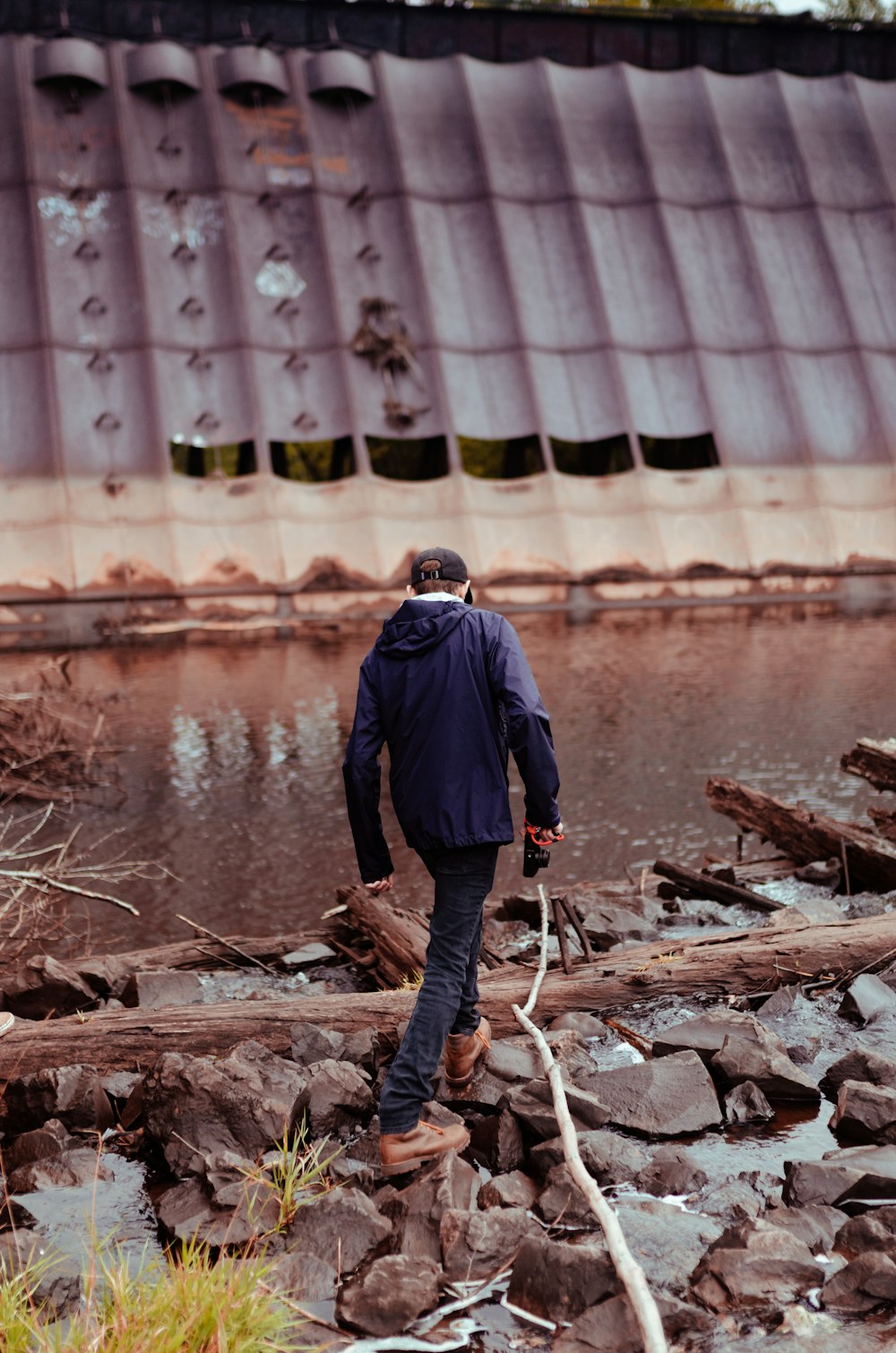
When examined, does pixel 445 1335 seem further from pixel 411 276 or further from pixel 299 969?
pixel 411 276

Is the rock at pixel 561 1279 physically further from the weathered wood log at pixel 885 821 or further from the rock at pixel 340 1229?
the weathered wood log at pixel 885 821

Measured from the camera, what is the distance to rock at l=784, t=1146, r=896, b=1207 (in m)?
4.04

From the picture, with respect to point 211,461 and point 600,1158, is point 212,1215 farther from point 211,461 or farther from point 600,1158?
point 211,461

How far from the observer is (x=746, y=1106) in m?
4.82

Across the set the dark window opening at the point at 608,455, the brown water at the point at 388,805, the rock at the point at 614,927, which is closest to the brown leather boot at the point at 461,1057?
the rock at the point at 614,927

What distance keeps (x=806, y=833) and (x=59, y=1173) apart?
527 cm

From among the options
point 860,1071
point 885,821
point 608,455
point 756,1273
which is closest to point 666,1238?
point 756,1273

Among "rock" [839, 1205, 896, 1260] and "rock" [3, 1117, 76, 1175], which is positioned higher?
"rock" [3, 1117, 76, 1175]

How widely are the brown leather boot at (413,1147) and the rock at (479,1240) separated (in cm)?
40

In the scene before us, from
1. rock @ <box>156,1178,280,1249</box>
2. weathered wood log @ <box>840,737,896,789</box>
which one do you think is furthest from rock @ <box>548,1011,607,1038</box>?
weathered wood log @ <box>840,737,896,789</box>

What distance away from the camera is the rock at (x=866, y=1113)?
4.48 meters

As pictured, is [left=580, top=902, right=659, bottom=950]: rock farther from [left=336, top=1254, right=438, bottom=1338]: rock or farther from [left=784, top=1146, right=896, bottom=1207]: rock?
[left=336, top=1254, right=438, bottom=1338]: rock

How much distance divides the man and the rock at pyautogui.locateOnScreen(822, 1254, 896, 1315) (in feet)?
4.40

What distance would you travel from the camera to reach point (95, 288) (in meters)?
26.6
